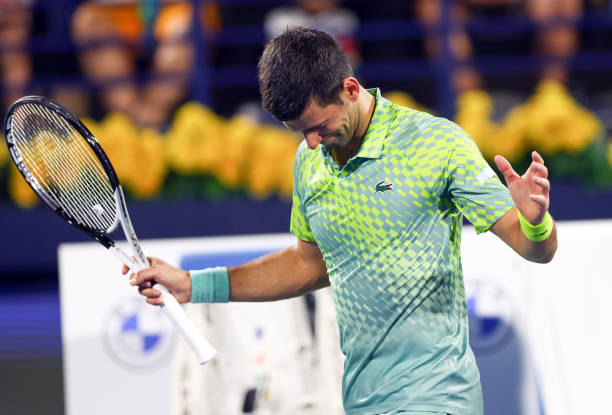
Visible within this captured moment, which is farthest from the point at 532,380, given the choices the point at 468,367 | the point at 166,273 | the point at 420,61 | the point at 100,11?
the point at 100,11

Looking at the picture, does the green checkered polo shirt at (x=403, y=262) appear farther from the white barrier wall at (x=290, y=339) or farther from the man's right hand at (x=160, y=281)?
the white barrier wall at (x=290, y=339)

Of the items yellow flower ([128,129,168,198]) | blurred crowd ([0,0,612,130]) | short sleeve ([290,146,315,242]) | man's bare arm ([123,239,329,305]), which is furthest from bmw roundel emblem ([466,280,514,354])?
blurred crowd ([0,0,612,130])

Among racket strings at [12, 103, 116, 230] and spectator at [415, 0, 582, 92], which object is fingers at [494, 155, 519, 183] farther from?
spectator at [415, 0, 582, 92]

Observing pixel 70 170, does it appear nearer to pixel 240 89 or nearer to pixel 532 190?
pixel 532 190

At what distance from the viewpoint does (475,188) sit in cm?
205

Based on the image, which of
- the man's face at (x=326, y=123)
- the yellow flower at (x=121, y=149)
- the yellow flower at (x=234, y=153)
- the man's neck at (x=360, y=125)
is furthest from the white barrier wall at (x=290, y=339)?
the man's face at (x=326, y=123)

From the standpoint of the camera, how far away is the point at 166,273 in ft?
7.91

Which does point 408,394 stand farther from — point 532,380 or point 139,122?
point 139,122

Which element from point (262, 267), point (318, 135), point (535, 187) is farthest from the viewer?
point (262, 267)

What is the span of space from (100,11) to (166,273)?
3.40 m

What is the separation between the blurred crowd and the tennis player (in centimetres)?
306

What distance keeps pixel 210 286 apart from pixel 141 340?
1.20 metres

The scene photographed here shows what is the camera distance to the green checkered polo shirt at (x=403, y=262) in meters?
2.15

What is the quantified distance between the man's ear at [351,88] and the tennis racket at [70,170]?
69 cm
